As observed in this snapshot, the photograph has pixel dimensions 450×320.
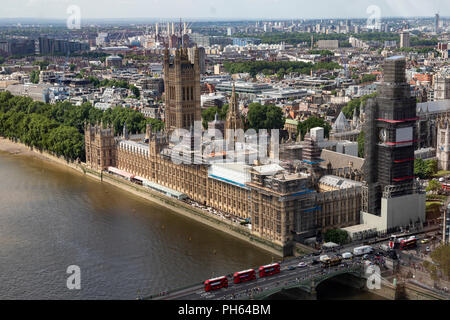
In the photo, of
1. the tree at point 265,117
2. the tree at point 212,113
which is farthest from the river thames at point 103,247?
the tree at point 265,117

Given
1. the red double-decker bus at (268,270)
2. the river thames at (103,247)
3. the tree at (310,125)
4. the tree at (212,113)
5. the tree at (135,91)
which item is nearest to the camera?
the red double-decker bus at (268,270)

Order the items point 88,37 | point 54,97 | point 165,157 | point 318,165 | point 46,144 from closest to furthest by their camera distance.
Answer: point 318,165 → point 165,157 → point 46,144 → point 54,97 → point 88,37

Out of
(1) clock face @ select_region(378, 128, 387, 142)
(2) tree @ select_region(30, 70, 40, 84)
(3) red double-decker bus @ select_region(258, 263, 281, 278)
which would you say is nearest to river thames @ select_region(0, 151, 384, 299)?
(3) red double-decker bus @ select_region(258, 263, 281, 278)

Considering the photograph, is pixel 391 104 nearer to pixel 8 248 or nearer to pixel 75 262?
pixel 75 262

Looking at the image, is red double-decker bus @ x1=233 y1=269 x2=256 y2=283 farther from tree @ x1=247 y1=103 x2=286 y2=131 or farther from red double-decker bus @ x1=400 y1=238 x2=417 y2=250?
tree @ x1=247 y1=103 x2=286 y2=131

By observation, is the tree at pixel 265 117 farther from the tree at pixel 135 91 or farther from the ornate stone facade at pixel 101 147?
the tree at pixel 135 91

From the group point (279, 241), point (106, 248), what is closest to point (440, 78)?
point (279, 241)
